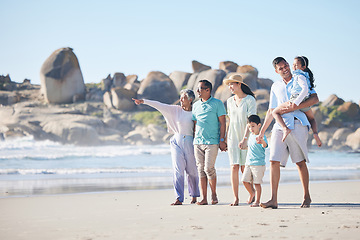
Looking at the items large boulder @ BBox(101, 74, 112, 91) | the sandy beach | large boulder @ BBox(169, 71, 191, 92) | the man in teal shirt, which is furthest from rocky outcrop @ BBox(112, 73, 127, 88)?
the man in teal shirt

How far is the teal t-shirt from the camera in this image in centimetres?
596

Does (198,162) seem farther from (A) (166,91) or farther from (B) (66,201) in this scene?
(A) (166,91)

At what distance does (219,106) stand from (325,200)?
5.94ft

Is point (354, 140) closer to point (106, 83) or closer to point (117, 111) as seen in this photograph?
point (117, 111)

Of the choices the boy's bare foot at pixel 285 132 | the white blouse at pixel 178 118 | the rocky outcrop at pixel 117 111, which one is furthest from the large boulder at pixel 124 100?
the boy's bare foot at pixel 285 132

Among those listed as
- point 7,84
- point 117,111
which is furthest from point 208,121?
point 7,84

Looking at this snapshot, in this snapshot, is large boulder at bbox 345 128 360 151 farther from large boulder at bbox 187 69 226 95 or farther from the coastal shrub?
the coastal shrub

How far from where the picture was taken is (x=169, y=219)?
15.6ft

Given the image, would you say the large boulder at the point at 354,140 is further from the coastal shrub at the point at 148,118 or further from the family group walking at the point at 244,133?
the family group walking at the point at 244,133

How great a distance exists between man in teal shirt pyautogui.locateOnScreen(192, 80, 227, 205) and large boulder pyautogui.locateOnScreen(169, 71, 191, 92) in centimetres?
5577

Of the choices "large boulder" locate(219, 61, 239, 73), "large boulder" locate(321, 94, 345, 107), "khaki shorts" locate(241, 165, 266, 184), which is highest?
"large boulder" locate(219, 61, 239, 73)

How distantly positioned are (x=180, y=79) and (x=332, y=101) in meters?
Result: 19.5

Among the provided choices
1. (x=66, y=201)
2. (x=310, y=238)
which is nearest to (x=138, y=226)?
(x=310, y=238)

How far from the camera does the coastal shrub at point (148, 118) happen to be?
52281mm
